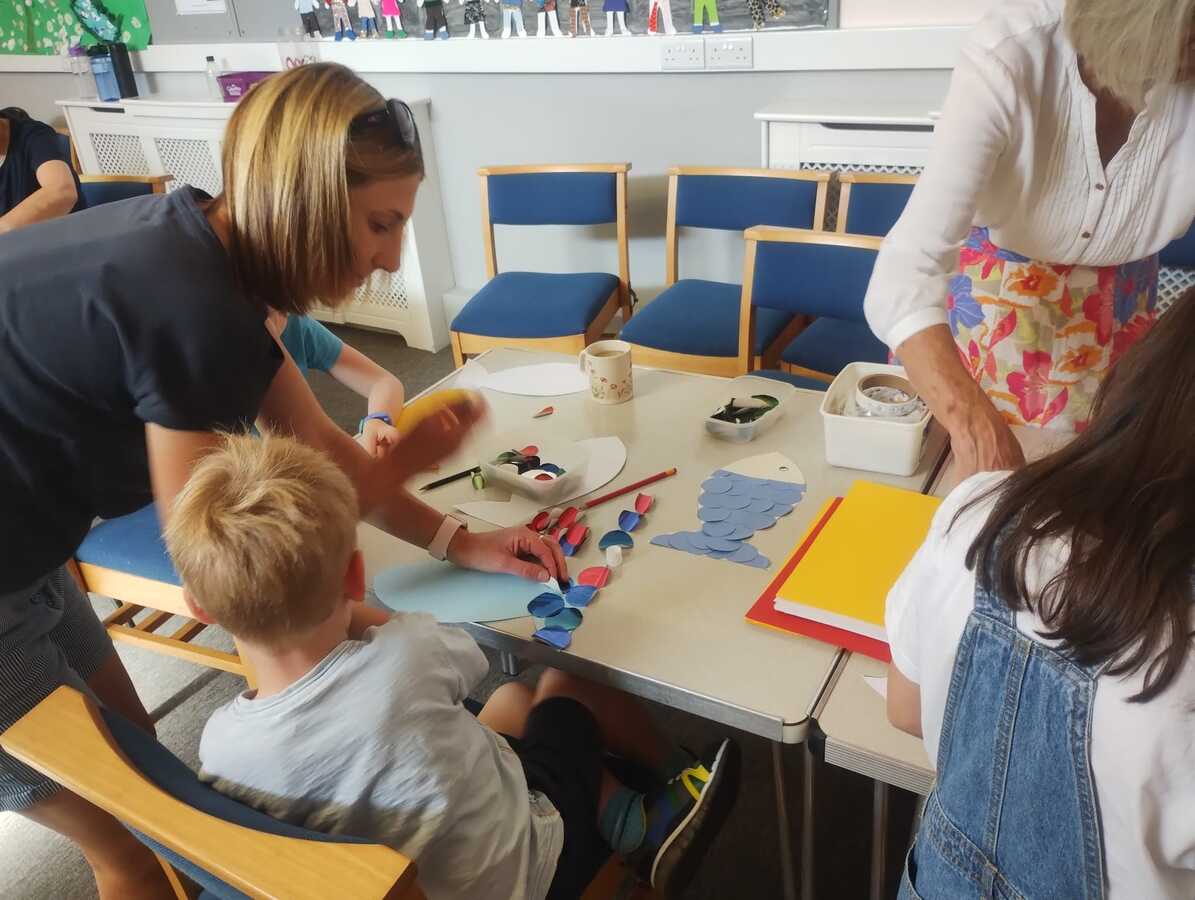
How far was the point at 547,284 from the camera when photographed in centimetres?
274

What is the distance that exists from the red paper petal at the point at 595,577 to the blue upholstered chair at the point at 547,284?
1.51 m

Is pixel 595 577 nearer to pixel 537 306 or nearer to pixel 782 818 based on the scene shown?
pixel 782 818

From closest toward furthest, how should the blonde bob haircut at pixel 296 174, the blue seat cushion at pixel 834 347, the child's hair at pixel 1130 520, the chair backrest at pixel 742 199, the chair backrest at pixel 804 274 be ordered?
the child's hair at pixel 1130 520, the blonde bob haircut at pixel 296 174, the chair backrest at pixel 804 274, the blue seat cushion at pixel 834 347, the chair backrest at pixel 742 199

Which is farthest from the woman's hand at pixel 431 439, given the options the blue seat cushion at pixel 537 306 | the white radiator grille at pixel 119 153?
the white radiator grille at pixel 119 153

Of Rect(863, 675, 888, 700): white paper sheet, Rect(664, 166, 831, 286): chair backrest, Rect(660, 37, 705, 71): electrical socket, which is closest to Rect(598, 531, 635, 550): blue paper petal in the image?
Rect(863, 675, 888, 700): white paper sheet

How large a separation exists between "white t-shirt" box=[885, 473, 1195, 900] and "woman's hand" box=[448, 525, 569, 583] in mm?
475

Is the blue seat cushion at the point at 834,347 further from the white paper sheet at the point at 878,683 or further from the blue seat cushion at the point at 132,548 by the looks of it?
the blue seat cushion at the point at 132,548

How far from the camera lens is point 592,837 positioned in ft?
3.43

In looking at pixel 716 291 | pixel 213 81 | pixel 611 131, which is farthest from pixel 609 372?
pixel 213 81

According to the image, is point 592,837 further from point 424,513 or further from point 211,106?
point 211,106

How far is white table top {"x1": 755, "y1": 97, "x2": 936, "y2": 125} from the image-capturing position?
2484mm

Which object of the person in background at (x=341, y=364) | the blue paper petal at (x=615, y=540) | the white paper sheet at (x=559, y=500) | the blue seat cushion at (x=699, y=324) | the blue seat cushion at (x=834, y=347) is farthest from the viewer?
the blue seat cushion at (x=699, y=324)

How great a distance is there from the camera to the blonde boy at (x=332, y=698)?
2.66 feet

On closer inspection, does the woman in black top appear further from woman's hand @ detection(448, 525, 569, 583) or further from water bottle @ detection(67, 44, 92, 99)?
water bottle @ detection(67, 44, 92, 99)
